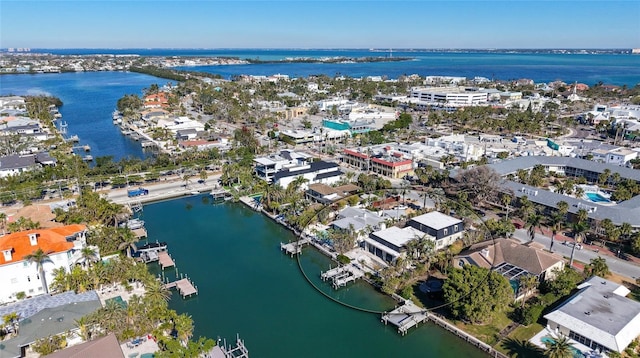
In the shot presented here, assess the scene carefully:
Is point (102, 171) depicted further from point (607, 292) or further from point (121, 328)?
point (607, 292)

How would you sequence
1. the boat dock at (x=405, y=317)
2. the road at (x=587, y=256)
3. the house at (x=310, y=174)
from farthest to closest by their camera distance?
the house at (x=310, y=174)
the road at (x=587, y=256)
the boat dock at (x=405, y=317)

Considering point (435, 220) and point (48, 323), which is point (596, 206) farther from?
point (48, 323)

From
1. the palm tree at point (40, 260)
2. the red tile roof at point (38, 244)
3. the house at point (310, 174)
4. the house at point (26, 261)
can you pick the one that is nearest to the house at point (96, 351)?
the palm tree at point (40, 260)

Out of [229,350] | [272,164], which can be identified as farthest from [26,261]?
[272,164]

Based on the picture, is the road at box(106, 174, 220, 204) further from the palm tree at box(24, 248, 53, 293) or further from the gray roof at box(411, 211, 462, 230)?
the gray roof at box(411, 211, 462, 230)

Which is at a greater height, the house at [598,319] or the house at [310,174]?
the house at [310,174]

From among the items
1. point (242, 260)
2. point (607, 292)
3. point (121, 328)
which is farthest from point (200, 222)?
point (607, 292)

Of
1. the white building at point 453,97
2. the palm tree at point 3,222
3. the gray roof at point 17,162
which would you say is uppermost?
the white building at point 453,97

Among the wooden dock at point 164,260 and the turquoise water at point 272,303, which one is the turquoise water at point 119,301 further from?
the wooden dock at point 164,260
